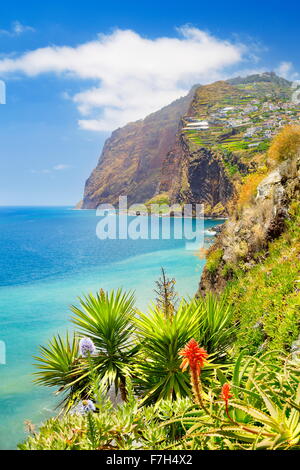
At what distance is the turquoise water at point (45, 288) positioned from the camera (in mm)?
10812

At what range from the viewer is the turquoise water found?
1081 cm

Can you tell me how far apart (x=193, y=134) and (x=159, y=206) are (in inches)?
1357

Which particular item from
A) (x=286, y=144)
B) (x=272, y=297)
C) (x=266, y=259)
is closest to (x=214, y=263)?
(x=266, y=259)

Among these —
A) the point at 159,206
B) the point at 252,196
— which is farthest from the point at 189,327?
the point at 159,206

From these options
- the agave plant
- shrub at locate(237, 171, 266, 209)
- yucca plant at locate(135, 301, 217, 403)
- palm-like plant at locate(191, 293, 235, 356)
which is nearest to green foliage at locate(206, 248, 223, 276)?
shrub at locate(237, 171, 266, 209)

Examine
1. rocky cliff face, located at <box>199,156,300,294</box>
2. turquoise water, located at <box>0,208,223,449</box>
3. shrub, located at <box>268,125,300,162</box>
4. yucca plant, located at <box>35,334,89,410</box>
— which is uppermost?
shrub, located at <box>268,125,300,162</box>

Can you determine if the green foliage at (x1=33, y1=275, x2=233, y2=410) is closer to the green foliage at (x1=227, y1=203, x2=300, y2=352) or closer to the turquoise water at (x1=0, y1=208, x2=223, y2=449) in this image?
the green foliage at (x1=227, y1=203, x2=300, y2=352)

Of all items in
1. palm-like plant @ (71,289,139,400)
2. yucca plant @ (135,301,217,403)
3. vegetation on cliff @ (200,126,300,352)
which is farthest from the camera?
vegetation on cliff @ (200,126,300,352)

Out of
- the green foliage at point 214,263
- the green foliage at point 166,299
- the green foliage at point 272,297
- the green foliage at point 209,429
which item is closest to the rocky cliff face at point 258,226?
the green foliage at point 214,263

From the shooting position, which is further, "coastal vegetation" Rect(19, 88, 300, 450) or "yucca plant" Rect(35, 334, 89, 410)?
"yucca plant" Rect(35, 334, 89, 410)

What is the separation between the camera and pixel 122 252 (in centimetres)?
4844

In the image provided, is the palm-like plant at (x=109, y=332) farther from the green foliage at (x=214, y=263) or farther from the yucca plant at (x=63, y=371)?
the green foliage at (x=214, y=263)

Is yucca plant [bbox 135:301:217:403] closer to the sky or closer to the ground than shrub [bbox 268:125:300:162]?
closer to the ground

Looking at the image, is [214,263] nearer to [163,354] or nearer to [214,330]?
[214,330]
